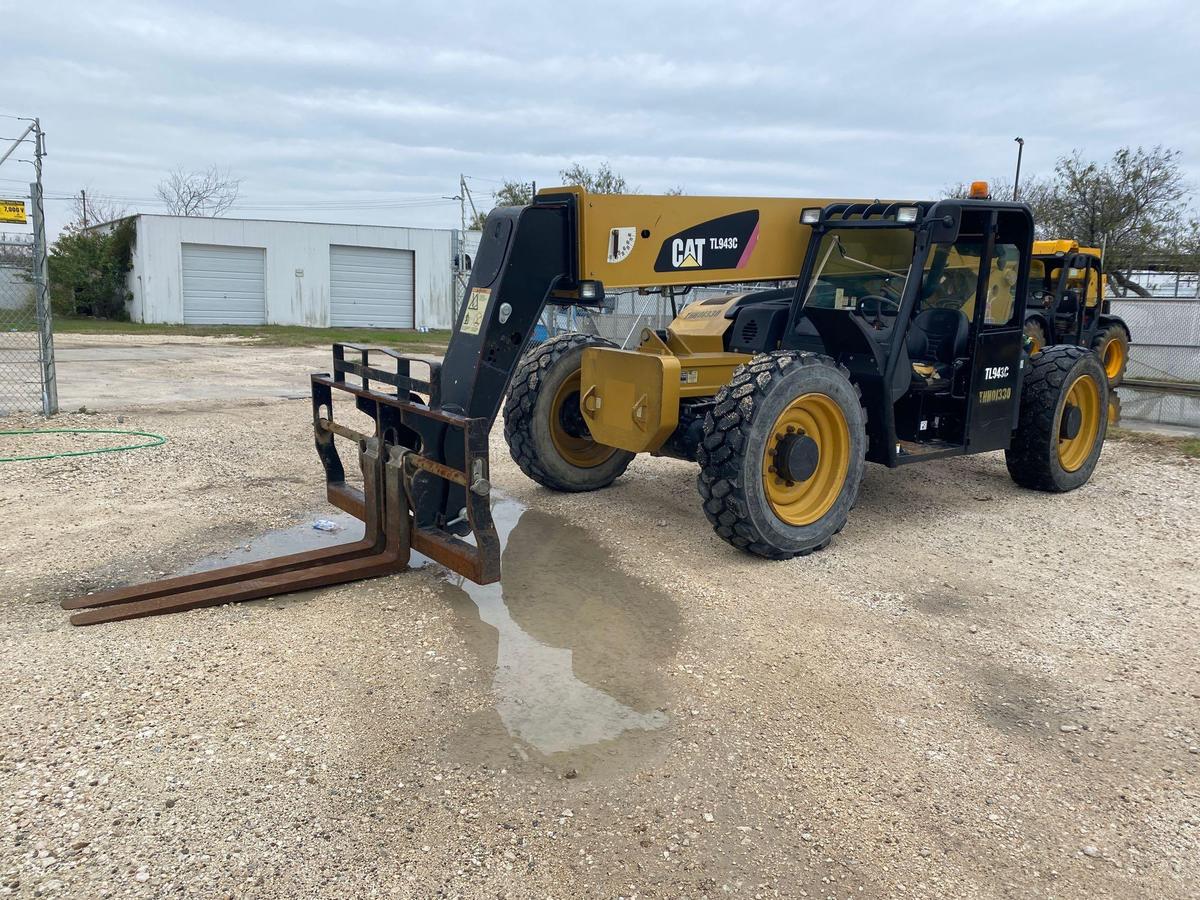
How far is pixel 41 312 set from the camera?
32.6 feet

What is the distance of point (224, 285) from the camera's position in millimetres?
31531

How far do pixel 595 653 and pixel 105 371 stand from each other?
14019mm

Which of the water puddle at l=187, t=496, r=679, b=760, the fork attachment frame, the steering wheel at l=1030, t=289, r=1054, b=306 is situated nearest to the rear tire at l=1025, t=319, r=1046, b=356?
the steering wheel at l=1030, t=289, r=1054, b=306

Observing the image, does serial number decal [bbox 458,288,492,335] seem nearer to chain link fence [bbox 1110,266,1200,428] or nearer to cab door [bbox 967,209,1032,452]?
cab door [bbox 967,209,1032,452]

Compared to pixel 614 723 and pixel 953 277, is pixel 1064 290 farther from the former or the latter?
pixel 614 723

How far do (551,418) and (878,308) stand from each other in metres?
2.65

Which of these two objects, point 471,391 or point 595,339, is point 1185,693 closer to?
point 471,391

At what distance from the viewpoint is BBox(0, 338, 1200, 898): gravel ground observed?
289 centimetres

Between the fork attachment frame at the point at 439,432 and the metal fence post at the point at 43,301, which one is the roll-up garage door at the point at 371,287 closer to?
the metal fence post at the point at 43,301

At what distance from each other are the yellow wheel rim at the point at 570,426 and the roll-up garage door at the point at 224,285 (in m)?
27.6

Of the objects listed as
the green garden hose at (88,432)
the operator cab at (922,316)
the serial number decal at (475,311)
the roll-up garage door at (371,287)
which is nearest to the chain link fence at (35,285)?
the green garden hose at (88,432)

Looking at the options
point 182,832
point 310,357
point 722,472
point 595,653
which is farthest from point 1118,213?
point 182,832

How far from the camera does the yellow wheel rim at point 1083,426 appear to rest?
801cm

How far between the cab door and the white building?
28447 millimetres
